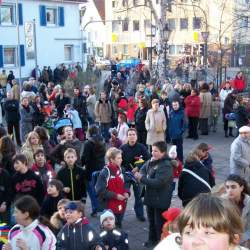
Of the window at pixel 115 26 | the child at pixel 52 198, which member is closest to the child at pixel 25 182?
the child at pixel 52 198

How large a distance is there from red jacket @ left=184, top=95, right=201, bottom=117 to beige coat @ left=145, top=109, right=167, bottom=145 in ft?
A: 12.3

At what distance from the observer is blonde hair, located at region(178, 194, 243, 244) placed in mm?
2174

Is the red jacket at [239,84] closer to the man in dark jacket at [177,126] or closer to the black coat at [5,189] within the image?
the man in dark jacket at [177,126]

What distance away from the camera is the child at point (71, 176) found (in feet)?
24.9

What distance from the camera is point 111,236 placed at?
19.7ft

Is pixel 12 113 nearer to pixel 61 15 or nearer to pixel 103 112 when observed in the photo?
pixel 103 112

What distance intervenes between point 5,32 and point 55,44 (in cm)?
469

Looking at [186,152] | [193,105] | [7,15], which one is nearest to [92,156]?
[186,152]

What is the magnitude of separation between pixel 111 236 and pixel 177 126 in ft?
22.1

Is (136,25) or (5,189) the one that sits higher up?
(136,25)

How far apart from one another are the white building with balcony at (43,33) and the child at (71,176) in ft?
74.5

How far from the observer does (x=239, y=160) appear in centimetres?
839

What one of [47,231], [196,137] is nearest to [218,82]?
[196,137]

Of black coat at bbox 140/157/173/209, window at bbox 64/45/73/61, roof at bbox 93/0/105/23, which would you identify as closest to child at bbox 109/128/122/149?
black coat at bbox 140/157/173/209
